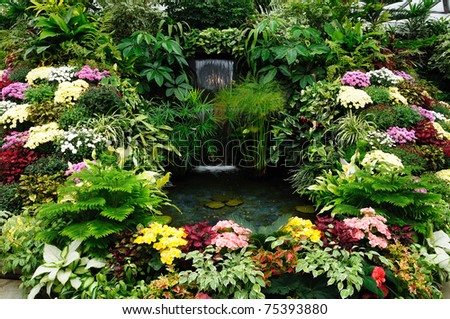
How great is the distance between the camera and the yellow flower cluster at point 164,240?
122 inches

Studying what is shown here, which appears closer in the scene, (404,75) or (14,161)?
(14,161)

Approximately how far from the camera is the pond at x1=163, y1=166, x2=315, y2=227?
4.94 m

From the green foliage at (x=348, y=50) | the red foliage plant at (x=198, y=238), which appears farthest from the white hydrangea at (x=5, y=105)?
the green foliage at (x=348, y=50)

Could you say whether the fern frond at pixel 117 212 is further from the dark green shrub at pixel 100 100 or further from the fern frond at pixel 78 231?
the dark green shrub at pixel 100 100

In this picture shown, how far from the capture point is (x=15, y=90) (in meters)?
5.82

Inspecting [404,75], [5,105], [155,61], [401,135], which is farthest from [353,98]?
[5,105]

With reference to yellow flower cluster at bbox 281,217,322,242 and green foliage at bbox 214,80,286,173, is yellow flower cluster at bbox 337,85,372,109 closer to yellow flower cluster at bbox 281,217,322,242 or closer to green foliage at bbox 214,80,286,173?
green foliage at bbox 214,80,286,173

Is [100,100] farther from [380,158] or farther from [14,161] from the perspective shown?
[380,158]

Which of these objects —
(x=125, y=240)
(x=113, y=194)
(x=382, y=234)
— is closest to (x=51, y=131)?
(x=113, y=194)

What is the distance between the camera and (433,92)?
7758 millimetres

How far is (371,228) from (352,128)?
2295 mm

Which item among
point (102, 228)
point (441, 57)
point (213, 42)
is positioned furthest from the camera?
point (441, 57)

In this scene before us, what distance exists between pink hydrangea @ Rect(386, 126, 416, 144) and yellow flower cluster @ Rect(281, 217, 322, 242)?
232 centimetres

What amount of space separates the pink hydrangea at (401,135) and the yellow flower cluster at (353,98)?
0.56m
